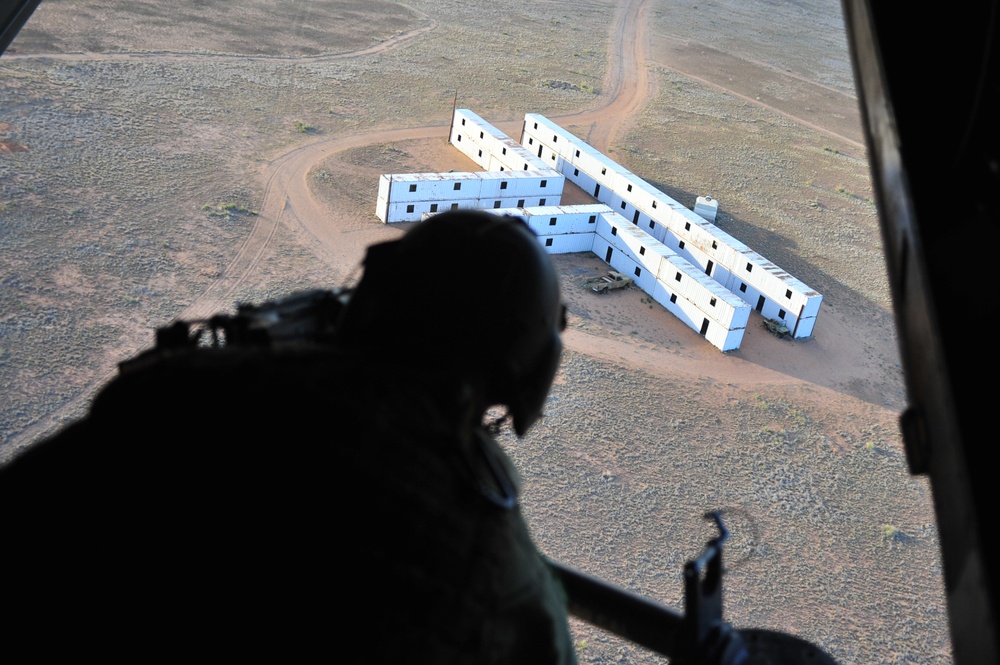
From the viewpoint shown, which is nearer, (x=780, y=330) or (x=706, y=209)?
(x=780, y=330)

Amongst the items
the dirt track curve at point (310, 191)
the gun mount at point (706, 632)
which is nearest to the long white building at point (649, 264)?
the dirt track curve at point (310, 191)

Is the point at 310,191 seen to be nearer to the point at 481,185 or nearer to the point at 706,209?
the point at 481,185

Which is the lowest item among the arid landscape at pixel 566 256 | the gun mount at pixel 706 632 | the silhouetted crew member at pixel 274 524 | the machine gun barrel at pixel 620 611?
the arid landscape at pixel 566 256

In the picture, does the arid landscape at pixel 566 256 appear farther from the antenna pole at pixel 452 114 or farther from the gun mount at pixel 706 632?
the gun mount at pixel 706 632

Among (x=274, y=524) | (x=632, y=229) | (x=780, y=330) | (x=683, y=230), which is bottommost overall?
(x=780, y=330)

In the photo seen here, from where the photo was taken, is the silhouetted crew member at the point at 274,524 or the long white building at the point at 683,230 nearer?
the silhouetted crew member at the point at 274,524

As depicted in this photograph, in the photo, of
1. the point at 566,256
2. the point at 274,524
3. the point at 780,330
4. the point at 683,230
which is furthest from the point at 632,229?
the point at 274,524

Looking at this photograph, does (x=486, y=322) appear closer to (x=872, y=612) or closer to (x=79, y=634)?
(x=79, y=634)
